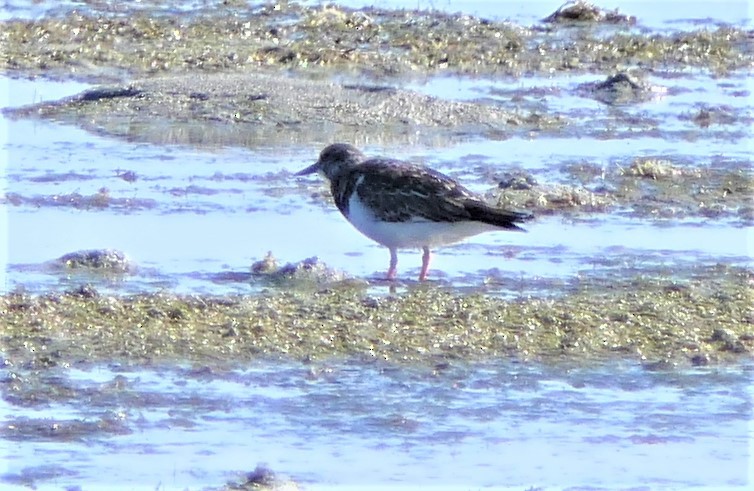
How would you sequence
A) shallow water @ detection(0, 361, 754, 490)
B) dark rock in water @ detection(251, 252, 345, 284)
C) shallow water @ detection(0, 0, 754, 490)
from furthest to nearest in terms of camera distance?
1. dark rock in water @ detection(251, 252, 345, 284)
2. shallow water @ detection(0, 0, 754, 490)
3. shallow water @ detection(0, 361, 754, 490)

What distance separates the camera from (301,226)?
1105 cm

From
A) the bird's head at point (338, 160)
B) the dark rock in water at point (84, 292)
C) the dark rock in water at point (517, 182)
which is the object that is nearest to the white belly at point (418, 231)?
the bird's head at point (338, 160)

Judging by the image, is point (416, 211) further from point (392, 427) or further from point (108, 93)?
point (108, 93)

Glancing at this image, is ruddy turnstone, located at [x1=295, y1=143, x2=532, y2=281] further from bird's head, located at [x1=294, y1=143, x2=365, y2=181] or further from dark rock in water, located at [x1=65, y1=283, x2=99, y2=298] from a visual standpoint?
dark rock in water, located at [x1=65, y1=283, x2=99, y2=298]

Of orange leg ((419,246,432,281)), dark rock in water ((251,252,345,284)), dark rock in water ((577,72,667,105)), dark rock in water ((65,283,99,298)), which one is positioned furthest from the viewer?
dark rock in water ((577,72,667,105))

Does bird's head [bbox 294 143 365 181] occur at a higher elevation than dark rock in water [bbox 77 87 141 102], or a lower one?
higher

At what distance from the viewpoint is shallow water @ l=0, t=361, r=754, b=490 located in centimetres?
679

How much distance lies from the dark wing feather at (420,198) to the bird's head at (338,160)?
1.50ft

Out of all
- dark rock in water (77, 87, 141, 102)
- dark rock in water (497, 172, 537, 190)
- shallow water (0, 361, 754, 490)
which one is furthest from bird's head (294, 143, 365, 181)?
dark rock in water (77, 87, 141, 102)

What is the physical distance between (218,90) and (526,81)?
3264 millimetres

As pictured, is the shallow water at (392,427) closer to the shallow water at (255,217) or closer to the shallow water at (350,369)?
the shallow water at (350,369)

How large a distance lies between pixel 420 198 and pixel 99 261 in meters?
1.69

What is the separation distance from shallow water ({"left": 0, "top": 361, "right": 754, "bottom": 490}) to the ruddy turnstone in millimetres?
1714

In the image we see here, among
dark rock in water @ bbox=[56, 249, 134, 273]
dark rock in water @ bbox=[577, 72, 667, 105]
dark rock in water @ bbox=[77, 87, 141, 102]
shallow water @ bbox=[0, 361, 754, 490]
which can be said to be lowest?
shallow water @ bbox=[0, 361, 754, 490]
